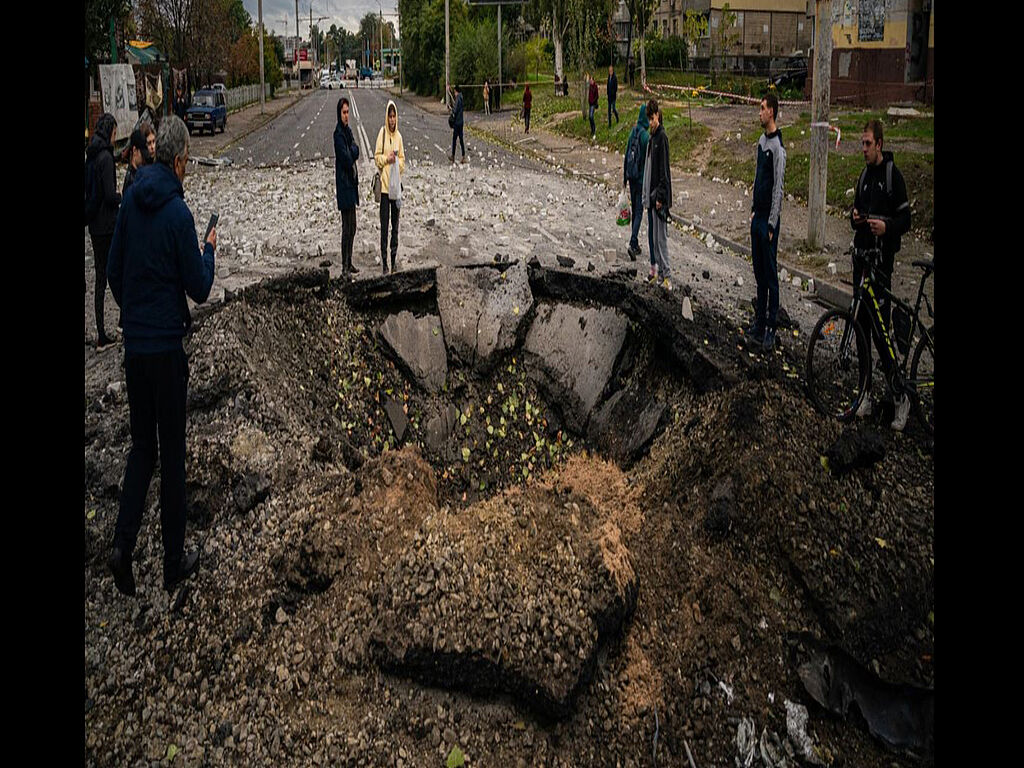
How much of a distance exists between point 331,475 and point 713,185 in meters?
14.6

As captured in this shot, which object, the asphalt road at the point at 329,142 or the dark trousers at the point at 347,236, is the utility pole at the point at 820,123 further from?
the asphalt road at the point at 329,142

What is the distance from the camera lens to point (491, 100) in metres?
46.2

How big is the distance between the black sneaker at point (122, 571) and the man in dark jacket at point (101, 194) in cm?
390

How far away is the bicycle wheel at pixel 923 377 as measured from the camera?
624 cm

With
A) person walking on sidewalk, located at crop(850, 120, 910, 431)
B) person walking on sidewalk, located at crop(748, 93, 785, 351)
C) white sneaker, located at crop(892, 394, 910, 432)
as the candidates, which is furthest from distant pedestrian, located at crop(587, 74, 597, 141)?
white sneaker, located at crop(892, 394, 910, 432)

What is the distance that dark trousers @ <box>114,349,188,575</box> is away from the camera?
15.0ft

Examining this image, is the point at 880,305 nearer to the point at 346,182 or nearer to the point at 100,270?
the point at 346,182

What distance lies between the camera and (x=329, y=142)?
29.9 m

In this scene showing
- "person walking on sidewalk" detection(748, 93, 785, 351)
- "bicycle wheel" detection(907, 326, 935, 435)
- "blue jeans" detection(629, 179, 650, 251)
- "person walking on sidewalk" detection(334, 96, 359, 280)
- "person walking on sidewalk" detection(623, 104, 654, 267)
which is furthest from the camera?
"blue jeans" detection(629, 179, 650, 251)

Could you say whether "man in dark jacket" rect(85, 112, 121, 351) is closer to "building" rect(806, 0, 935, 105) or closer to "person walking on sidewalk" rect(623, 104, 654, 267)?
"person walking on sidewalk" rect(623, 104, 654, 267)

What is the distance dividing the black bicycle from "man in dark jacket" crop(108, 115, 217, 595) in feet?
14.3

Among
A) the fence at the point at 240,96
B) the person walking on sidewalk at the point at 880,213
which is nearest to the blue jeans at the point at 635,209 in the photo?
the person walking on sidewalk at the point at 880,213
